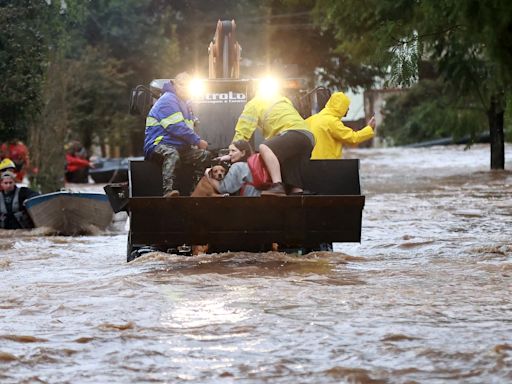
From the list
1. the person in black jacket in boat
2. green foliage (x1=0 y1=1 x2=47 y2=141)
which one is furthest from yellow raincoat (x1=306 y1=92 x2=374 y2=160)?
green foliage (x1=0 y1=1 x2=47 y2=141)

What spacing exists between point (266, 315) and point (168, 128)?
15.1 ft

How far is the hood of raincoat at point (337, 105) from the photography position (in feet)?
48.2

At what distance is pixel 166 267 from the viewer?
12.6m

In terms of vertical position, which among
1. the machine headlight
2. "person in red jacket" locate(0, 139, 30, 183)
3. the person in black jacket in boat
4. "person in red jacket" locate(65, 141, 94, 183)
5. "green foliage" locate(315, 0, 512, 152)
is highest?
"green foliage" locate(315, 0, 512, 152)

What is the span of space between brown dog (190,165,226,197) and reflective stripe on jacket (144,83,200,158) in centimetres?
51

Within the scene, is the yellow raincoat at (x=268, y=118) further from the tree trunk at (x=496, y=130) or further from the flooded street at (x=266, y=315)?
the tree trunk at (x=496, y=130)

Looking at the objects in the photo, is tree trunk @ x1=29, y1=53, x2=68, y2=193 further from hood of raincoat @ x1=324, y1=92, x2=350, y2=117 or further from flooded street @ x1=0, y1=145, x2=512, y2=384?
hood of raincoat @ x1=324, y1=92, x2=350, y2=117

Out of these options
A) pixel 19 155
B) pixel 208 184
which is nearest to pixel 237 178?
pixel 208 184

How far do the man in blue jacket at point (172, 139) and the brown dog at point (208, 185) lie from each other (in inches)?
14.9

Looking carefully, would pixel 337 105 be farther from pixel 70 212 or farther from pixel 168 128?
pixel 70 212

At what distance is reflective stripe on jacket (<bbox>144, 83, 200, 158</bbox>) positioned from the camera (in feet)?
43.6

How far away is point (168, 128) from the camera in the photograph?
13.3m

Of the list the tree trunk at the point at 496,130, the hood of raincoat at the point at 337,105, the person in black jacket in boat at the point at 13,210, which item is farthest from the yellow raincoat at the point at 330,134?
the tree trunk at the point at 496,130

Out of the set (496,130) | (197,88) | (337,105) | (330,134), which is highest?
(197,88)
